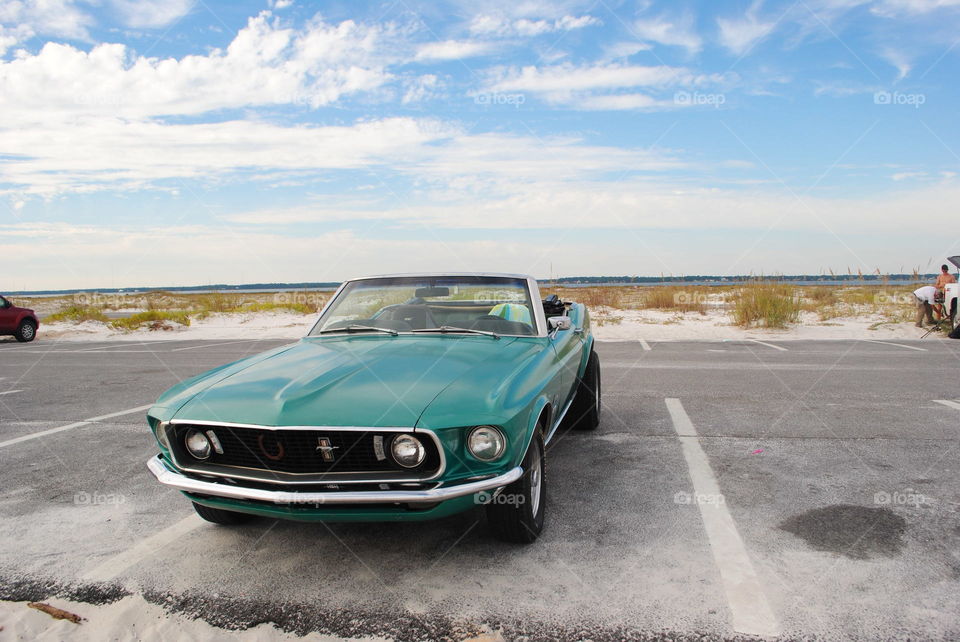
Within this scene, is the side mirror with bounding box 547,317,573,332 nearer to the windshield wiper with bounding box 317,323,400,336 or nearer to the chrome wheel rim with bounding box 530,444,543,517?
the windshield wiper with bounding box 317,323,400,336

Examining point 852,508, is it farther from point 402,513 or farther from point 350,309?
point 350,309

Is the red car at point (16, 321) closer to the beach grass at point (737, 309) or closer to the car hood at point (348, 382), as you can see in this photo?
the beach grass at point (737, 309)

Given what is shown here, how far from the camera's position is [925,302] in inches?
651

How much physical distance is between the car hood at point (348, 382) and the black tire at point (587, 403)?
1869mm

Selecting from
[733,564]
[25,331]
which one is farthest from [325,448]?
[25,331]

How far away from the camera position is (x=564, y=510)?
12.6 ft

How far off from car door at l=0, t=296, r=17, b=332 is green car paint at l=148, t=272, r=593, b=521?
1875 cm

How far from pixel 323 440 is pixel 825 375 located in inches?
338

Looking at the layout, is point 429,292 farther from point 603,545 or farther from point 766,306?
point 766,306

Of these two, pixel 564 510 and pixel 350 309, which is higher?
pixel 350 309

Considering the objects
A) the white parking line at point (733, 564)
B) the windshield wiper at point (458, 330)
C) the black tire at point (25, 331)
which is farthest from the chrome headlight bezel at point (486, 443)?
the black tire at point (25, 331)

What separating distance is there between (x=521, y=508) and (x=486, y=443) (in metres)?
0.44

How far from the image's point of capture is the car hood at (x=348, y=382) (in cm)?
293

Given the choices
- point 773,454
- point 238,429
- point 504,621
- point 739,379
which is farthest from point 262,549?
point 739,379
